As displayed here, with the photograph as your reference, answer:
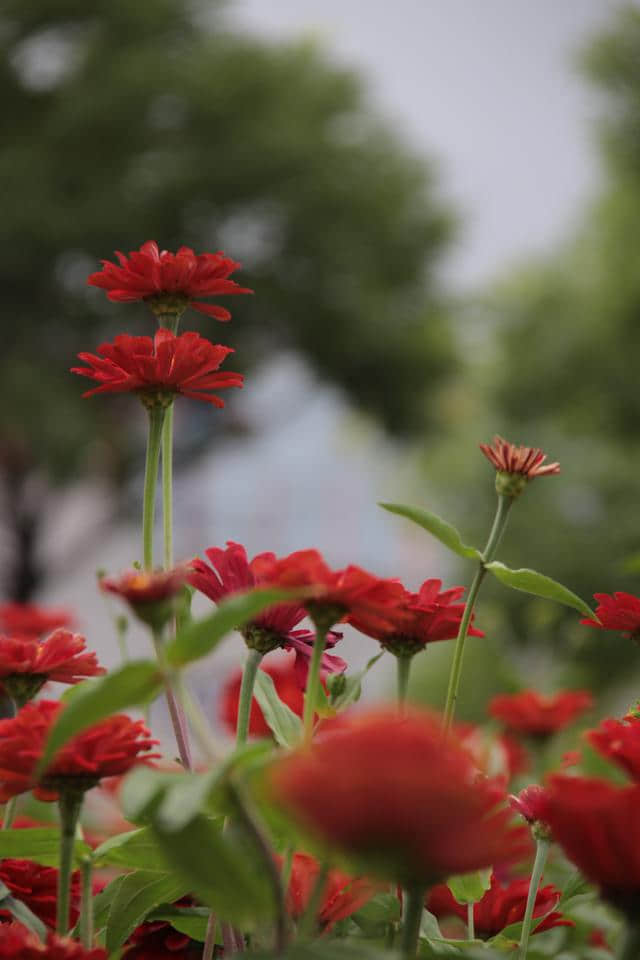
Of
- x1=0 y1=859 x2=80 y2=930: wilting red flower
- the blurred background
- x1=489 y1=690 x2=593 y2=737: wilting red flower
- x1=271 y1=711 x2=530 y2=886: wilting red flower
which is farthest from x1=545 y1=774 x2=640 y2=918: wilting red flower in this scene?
the blurred background

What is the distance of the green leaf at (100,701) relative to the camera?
0.13 m

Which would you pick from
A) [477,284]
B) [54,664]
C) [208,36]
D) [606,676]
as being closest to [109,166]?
[208,36]

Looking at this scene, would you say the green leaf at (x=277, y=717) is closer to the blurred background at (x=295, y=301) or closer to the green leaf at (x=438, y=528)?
the green leaf at (x=438, y=528)

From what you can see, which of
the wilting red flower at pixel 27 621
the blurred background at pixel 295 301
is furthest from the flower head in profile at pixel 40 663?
the blurred background at pixel 295 301

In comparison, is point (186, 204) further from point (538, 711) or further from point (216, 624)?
point (216, 624)

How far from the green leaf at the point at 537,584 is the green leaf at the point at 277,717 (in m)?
0.05

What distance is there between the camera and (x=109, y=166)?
294cm

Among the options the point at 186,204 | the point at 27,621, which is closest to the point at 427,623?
the point at 27,621

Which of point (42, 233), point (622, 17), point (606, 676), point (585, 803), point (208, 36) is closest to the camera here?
point (585, 803)

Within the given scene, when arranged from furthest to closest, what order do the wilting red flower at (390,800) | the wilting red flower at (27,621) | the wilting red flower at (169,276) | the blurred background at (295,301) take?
the blurred background at (295,301) → the wilting red flower at (27,621) → the wilting red flower at (169,276) → the wilting red flower at (390,800)

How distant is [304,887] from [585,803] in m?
0.07

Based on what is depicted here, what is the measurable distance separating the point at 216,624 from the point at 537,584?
7 centimetres

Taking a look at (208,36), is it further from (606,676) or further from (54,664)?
(54,664)

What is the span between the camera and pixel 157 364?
19 centimetres
